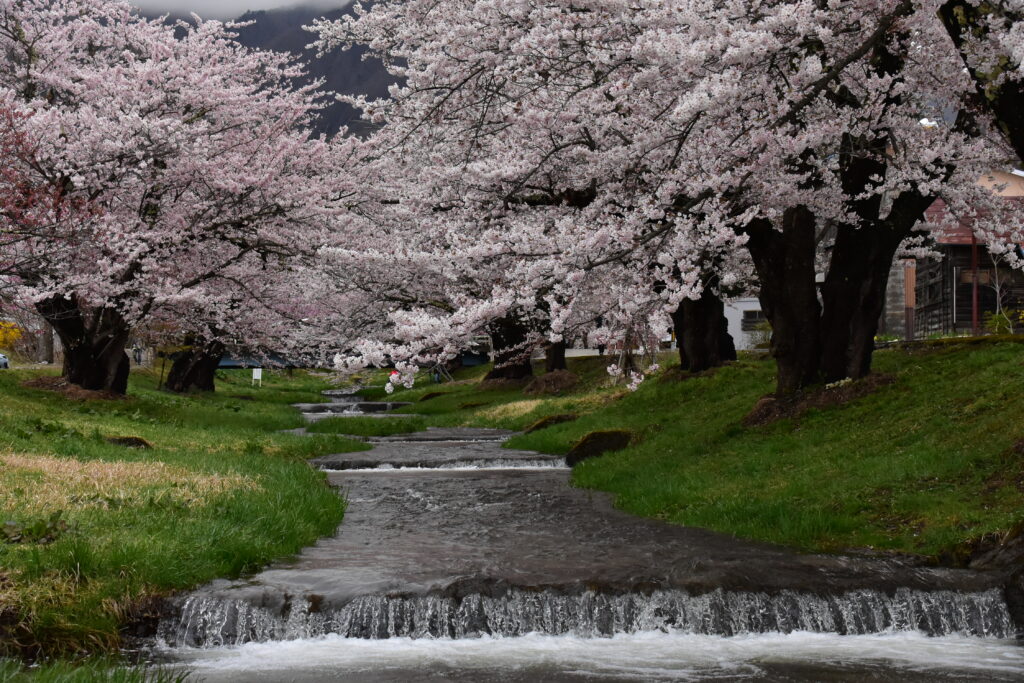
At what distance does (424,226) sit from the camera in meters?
28.7

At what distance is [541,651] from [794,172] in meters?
11.1

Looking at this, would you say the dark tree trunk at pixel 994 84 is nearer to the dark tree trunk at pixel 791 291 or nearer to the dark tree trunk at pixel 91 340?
the dark tree trunk at pixel 791 291

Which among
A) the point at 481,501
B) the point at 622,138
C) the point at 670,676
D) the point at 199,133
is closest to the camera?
the point at 670,676

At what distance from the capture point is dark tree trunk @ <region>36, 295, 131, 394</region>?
28.7 metres

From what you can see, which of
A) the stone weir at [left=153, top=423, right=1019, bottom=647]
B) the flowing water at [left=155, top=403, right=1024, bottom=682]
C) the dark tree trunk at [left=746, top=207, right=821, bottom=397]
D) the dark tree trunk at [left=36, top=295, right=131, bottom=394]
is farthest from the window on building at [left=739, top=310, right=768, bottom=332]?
the flowing water at [left=155, top=403, right=1024, bottom=682]

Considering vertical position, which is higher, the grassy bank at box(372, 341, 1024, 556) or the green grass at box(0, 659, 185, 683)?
the grassy bank at box(372, 341, 1024, 556)

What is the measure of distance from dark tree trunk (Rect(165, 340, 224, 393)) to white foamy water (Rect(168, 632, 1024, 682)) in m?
35.6

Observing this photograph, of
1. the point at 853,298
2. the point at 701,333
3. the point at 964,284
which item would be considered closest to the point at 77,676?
the point at 853,298

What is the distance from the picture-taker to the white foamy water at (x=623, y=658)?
337 inches

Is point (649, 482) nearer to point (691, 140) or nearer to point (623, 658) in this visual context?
point (691, 140)

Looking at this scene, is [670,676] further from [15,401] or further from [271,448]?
[15,401]

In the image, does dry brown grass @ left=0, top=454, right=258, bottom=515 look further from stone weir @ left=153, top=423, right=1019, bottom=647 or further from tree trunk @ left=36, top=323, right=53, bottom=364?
tree trunk @ left=36, top=323, right=53, bottom=364

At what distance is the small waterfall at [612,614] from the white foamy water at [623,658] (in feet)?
0.48

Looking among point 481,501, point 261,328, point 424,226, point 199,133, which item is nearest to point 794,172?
point 481,501
